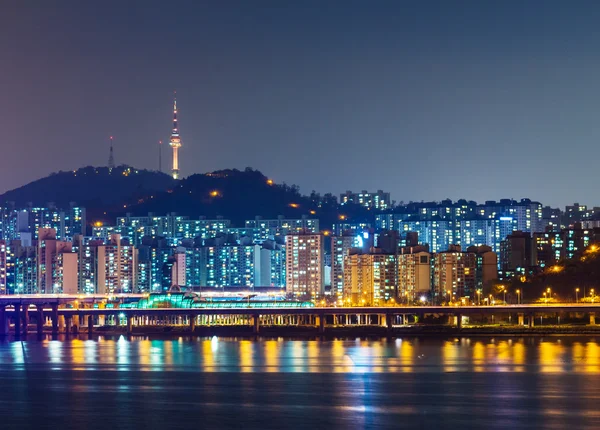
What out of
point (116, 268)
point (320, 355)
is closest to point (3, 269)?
point (116, 268)

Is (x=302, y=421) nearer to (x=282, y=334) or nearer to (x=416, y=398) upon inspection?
(x=416, y=398)

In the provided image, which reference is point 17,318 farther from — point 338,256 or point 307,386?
point 338,256

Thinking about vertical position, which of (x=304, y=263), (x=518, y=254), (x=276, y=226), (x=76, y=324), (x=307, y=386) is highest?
(x=276, y=226)

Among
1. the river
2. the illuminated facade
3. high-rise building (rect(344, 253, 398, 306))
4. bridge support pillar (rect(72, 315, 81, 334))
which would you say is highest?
the illuminated facade

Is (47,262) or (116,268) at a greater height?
(47,262)

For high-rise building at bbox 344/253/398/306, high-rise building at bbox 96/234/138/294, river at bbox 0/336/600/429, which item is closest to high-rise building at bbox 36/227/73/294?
high-rise building at bbox 96/234/138/294

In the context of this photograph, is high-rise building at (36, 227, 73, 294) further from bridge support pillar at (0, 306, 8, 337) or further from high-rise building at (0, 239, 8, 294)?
bridge support pillar at (0, 306, 8, 337)

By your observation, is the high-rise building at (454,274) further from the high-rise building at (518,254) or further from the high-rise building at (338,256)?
the high-rise building at (338,256)
